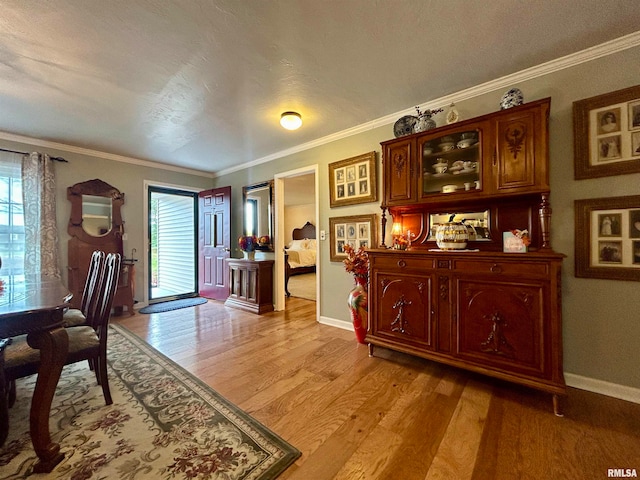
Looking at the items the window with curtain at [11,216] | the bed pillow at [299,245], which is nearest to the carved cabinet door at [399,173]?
the window with curtain at [11,216]

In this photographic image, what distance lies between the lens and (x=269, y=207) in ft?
13.9

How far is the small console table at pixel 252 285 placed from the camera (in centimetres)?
403

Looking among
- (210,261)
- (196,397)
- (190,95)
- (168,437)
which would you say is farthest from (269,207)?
(168,437)

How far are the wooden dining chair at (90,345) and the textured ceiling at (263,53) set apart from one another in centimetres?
150

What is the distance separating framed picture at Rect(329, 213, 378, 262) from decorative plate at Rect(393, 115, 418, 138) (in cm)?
91

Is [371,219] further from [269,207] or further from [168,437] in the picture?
[168,437]

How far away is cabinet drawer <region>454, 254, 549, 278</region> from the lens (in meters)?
1.69

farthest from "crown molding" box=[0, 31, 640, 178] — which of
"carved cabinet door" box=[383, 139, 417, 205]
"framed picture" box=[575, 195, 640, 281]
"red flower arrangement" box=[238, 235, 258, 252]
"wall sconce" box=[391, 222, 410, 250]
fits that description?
"red flower arrangement" box=[238, 235, 258, 252]

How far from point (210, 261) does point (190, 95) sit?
3234 millimetres

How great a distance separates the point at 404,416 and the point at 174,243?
231 inches

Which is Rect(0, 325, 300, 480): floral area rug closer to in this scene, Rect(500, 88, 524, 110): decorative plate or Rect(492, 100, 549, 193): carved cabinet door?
Rect(492, 100, 549, 193): carved cabinet door

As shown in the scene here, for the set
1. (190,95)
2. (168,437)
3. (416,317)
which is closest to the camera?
(168,437)

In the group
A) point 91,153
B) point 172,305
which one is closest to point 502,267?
point 172,305

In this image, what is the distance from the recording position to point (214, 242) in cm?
490
